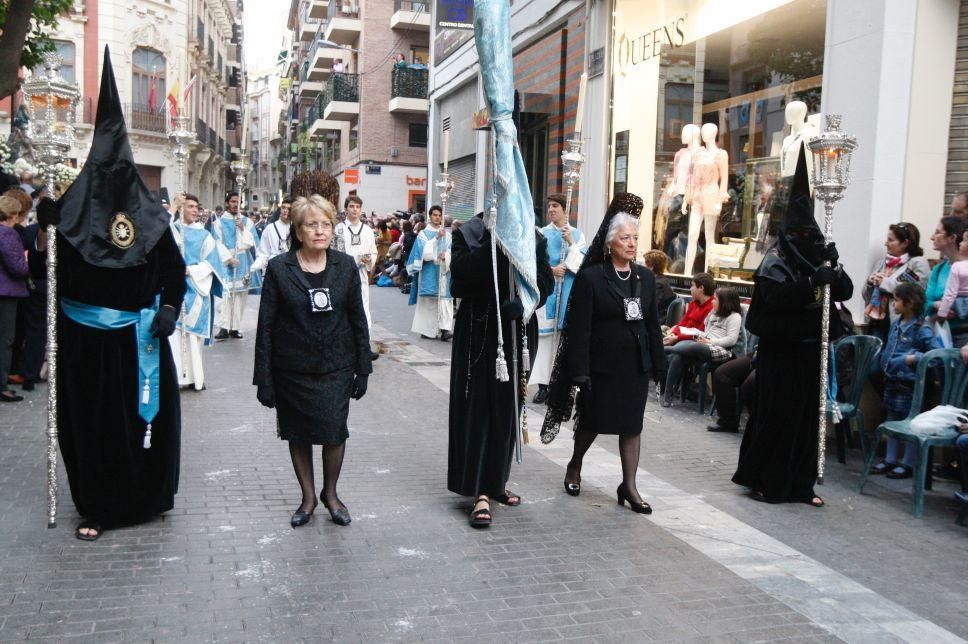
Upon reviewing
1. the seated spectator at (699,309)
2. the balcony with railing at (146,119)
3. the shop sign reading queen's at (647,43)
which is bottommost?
the seated spectator at (699,309)

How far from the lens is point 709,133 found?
11.3 m

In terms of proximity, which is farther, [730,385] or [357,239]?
[357,239]

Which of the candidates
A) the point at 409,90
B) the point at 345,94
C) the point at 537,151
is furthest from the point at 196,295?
the point at 345,94

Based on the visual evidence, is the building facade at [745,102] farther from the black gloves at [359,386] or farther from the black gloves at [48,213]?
the black gloves at [48,213]

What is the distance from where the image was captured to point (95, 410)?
16.6ft

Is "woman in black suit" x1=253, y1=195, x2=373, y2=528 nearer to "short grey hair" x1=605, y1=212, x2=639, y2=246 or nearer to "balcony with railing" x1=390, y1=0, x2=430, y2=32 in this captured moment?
"short grey hair" x1=605, y1=212, x2=639, y2=246

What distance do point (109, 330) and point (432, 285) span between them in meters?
9.22

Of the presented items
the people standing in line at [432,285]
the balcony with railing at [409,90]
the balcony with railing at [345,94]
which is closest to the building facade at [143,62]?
the balcony with railing at [345,94]

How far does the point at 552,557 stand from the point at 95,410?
2.63 meters

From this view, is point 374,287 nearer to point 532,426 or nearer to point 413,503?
point 532,426

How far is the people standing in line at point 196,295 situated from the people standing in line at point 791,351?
5.52 metres

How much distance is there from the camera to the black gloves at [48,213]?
4871mm

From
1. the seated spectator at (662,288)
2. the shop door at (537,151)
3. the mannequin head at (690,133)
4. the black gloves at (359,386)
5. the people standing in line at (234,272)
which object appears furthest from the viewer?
the shop door at (537,151)

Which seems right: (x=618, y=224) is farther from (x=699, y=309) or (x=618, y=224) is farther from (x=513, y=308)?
(x=699, y=309)
